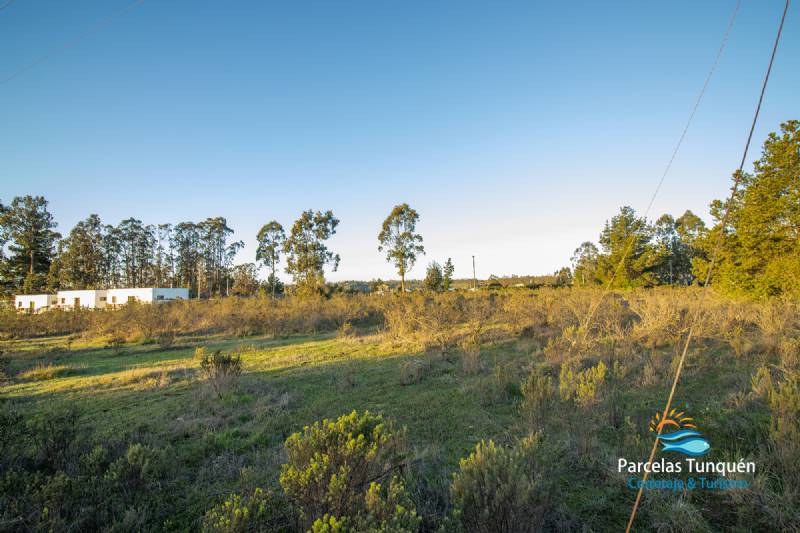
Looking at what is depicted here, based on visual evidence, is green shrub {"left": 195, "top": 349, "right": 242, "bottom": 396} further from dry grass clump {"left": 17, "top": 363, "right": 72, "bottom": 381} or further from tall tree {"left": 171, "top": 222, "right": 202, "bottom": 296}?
tall tree {"left": 171, "top": 222, "right": 202, "bottom": 296}

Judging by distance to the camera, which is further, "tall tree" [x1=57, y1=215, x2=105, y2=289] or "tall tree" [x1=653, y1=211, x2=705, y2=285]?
"tall tree" [x1=57, y1=215, x2=105, y2=289]

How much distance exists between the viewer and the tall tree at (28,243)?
3919 cm

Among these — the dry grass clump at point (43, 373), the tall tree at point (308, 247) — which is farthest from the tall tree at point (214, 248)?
the dry grass clump at point (43, 373)

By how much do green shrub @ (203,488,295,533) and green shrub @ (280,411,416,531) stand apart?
177mm

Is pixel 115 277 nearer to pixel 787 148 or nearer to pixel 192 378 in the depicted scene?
pixel 192 378

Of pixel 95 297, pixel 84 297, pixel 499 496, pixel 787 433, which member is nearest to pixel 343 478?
pixel 499 496

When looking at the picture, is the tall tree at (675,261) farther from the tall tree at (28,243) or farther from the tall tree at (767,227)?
the tall tree at (28,243)

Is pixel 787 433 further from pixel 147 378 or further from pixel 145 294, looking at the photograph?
pixel 145 294

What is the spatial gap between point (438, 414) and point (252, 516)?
338cm

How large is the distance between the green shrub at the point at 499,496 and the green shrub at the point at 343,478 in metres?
0.45

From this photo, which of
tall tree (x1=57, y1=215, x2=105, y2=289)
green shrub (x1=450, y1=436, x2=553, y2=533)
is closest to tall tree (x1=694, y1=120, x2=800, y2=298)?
green shrub (x1=450, y1=436, x2=553, y2=533)

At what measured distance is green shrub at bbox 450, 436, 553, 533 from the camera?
223 centimetres

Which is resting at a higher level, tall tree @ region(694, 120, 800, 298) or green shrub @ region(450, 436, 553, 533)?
tall tree @ region(694, 120, 800, 298)

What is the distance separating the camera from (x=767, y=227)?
13.5 meters
